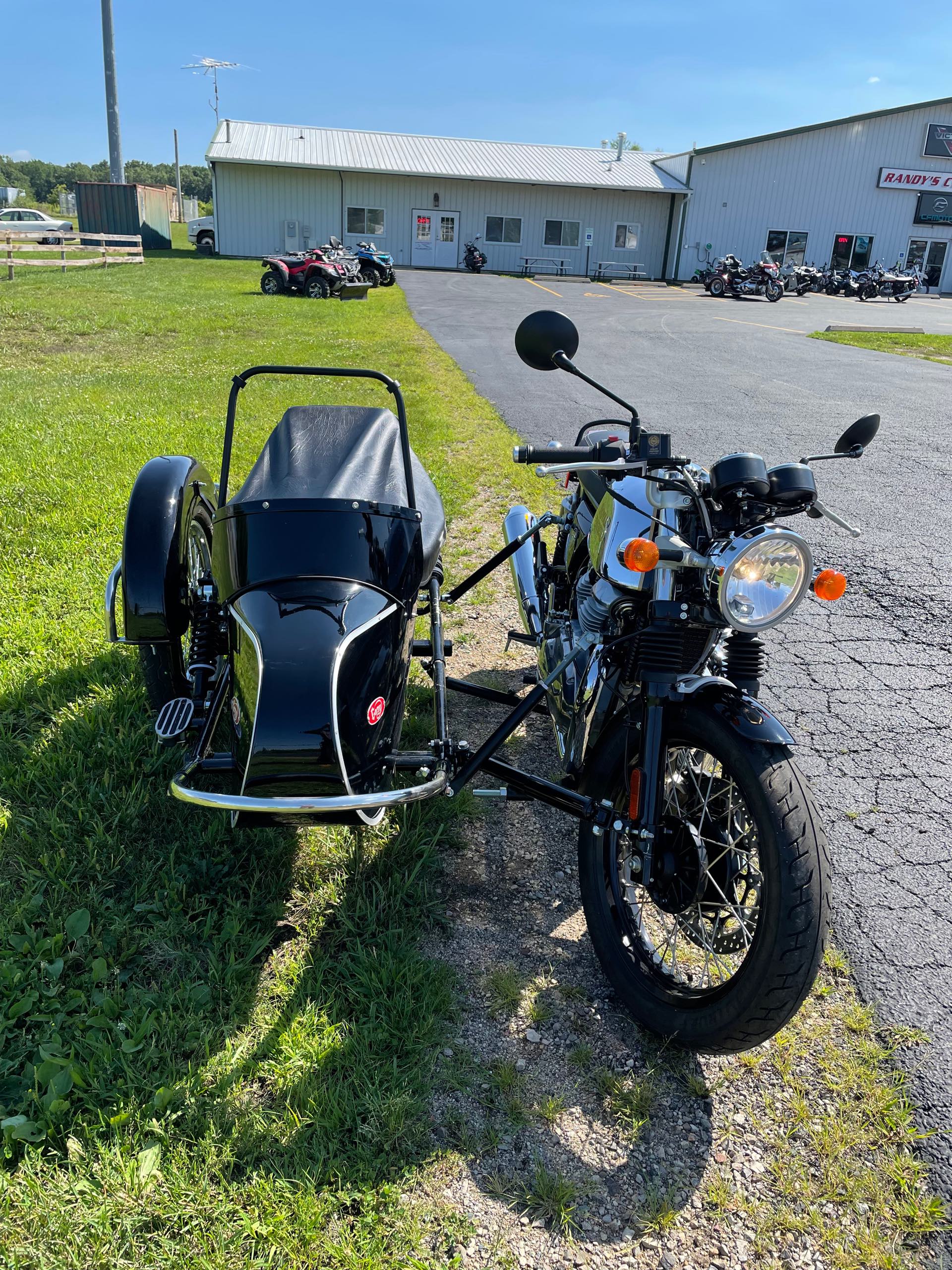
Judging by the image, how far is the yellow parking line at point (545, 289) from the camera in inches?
1063

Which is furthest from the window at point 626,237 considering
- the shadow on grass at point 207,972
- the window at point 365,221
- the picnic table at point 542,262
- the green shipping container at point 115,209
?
the shadow on grass at point 207,972

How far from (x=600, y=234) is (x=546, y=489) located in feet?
117

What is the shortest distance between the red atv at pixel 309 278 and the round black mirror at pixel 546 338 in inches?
817

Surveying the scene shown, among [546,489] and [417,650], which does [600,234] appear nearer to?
[546,489]

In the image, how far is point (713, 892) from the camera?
2.18 metres

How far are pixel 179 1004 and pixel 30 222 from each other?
43923 millimetres

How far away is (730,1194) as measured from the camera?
188 cm

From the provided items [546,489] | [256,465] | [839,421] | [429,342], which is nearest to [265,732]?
[256,465]

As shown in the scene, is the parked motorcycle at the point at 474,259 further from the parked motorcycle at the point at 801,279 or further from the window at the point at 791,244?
the window at the point at 791,244

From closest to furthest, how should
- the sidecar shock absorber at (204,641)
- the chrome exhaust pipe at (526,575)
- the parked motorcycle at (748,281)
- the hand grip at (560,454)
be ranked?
the hand grip at (560,454)
the sidecar shock absorber at (204,641)
the chrome exhaust pipe at (526,575)
the parked motorcycle at (748,281)

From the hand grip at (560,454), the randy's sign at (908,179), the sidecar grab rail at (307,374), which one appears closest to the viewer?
the hand grip at (560,454)

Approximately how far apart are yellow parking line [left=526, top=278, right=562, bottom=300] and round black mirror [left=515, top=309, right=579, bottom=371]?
25.2m

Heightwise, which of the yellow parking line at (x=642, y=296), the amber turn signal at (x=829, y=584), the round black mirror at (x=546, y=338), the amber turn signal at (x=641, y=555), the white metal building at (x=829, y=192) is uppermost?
the white metal building at (x=829, y=192)

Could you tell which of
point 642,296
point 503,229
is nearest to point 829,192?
point 503,229
